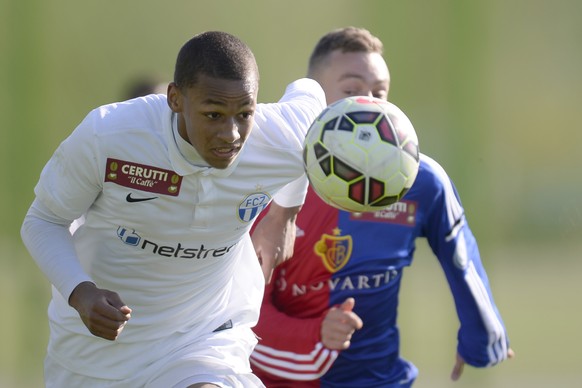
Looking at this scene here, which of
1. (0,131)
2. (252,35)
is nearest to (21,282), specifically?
(0,131)

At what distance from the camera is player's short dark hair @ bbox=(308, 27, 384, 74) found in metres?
4.71

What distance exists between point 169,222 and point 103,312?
49 centimetres

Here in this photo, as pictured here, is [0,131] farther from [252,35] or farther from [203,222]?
[203,222]

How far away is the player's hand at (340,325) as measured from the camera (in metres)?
4.06

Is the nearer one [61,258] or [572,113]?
[61,258]

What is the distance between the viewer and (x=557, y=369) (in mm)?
7113

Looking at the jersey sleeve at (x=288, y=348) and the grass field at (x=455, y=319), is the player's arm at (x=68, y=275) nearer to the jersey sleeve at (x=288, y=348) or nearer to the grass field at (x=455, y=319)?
the jersey sleeve at (x=288, y=348)

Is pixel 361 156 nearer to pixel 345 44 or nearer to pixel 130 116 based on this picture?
pixel 130 116

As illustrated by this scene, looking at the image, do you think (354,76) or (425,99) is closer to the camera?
(354,76)

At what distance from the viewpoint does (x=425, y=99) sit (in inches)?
274

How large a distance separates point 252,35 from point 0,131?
182 centimetres

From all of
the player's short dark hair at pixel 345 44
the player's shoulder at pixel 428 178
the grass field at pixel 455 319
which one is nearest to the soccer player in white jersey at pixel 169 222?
the player's shoulder at pixel 428 178

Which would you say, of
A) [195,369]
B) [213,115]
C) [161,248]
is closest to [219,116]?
[213,115]

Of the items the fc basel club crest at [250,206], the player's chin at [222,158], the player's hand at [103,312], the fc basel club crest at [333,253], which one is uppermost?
the player's chin at [222,158]
